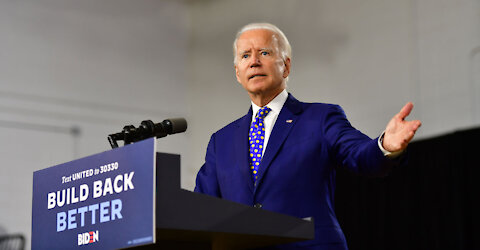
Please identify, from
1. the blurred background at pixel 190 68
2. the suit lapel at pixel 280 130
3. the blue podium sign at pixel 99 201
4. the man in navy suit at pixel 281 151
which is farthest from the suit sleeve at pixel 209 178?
the blurred background at pixel 190 68

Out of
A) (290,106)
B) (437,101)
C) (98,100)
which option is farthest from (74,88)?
(290,106)

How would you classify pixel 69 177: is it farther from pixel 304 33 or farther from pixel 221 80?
pixel 221 80

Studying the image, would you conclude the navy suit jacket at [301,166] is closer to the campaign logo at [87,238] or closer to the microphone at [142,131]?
the microphone at [142,131]

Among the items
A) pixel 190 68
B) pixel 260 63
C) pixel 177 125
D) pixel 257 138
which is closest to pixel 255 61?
pixel 260 63

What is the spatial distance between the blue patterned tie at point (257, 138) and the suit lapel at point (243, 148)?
2 cm

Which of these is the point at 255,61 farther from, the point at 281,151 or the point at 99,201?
the point at 99,201

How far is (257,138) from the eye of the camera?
2.49 metres

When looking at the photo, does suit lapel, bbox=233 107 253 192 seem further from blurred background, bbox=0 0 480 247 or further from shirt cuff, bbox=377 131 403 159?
blurred background, bbox=0 0 480 247

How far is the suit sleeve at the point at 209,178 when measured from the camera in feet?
8.25

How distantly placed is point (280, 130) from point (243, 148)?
0.15m

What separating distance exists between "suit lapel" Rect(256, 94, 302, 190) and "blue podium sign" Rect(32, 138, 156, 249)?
64cm

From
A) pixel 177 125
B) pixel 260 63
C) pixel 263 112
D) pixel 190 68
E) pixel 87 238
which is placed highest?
pixel 190 68

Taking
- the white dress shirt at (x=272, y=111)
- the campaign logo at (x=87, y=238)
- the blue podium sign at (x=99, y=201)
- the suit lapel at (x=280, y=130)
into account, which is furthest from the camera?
the white dress shirt at (x=272, y=111)

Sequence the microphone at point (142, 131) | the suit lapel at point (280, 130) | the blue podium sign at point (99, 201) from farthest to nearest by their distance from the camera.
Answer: the suit lapel at point (280, 130)
the microphone at point (142, 131)
the blue podium sign at point (99, 201)
